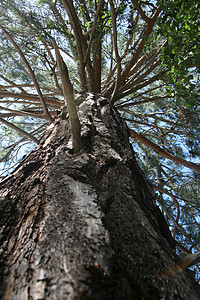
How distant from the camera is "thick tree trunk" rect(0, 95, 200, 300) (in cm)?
41

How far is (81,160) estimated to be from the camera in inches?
32.2

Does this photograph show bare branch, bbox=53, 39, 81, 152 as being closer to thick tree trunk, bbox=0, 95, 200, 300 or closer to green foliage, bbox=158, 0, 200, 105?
thick tree trunk, bbox=0, 95, 200, 300

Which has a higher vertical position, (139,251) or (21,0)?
(21,0)

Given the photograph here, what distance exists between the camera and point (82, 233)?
0.51m

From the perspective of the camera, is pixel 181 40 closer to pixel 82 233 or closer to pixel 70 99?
pixel 70 99

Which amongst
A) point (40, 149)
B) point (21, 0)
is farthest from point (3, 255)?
point (21, 0)

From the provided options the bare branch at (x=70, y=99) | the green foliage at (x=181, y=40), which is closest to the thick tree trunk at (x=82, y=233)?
the bare branch at (x=70, y=99)

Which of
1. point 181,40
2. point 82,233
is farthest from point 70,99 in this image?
point 181,40

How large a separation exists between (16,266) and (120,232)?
0.98 feet

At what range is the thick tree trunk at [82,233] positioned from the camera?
408mm

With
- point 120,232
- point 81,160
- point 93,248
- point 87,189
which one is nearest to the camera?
point 93,248

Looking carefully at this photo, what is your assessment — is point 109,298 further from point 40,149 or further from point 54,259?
point 40,149

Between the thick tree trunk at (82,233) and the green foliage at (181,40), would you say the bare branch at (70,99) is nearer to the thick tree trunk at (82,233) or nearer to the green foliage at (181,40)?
the thick tree trunk at (82,233)

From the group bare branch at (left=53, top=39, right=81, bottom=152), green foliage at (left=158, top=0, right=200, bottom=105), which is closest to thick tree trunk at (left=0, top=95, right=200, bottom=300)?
bare branch at (left=53, top=39, right=81, bottom=152)
